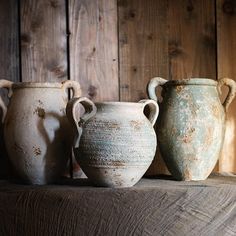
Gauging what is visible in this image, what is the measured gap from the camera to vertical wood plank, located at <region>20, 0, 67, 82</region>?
53.1 inches

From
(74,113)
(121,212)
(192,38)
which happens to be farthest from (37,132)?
(192,38)

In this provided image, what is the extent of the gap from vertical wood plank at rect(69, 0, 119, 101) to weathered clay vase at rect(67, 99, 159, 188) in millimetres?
289

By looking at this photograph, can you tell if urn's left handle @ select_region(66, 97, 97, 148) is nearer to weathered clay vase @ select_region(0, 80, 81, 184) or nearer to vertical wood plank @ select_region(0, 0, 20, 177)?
weathered clay vase @ select_region(0, 80, 81, 184)

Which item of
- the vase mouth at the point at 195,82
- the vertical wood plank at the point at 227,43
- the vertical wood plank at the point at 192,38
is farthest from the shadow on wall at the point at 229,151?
the vase mouth at the point at 195,82

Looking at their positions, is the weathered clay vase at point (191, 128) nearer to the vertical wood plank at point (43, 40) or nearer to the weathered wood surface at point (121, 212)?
the weathered wood surface at point (121, 212)

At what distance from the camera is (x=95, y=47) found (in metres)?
1.40

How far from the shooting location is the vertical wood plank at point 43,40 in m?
1.35

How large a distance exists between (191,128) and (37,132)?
1.23ft

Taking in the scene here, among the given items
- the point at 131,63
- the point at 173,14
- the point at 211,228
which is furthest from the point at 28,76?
the point at 211,228

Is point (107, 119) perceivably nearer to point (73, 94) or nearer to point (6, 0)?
point (73, 94)

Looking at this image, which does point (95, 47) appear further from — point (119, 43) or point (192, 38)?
point (192, 38)

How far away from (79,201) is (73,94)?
354mm

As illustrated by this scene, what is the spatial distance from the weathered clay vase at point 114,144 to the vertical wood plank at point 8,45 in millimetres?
316

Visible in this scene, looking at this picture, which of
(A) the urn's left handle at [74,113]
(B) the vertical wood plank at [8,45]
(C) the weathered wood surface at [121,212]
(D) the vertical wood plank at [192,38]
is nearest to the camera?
(C) the weathered wood surface at [121,212]
